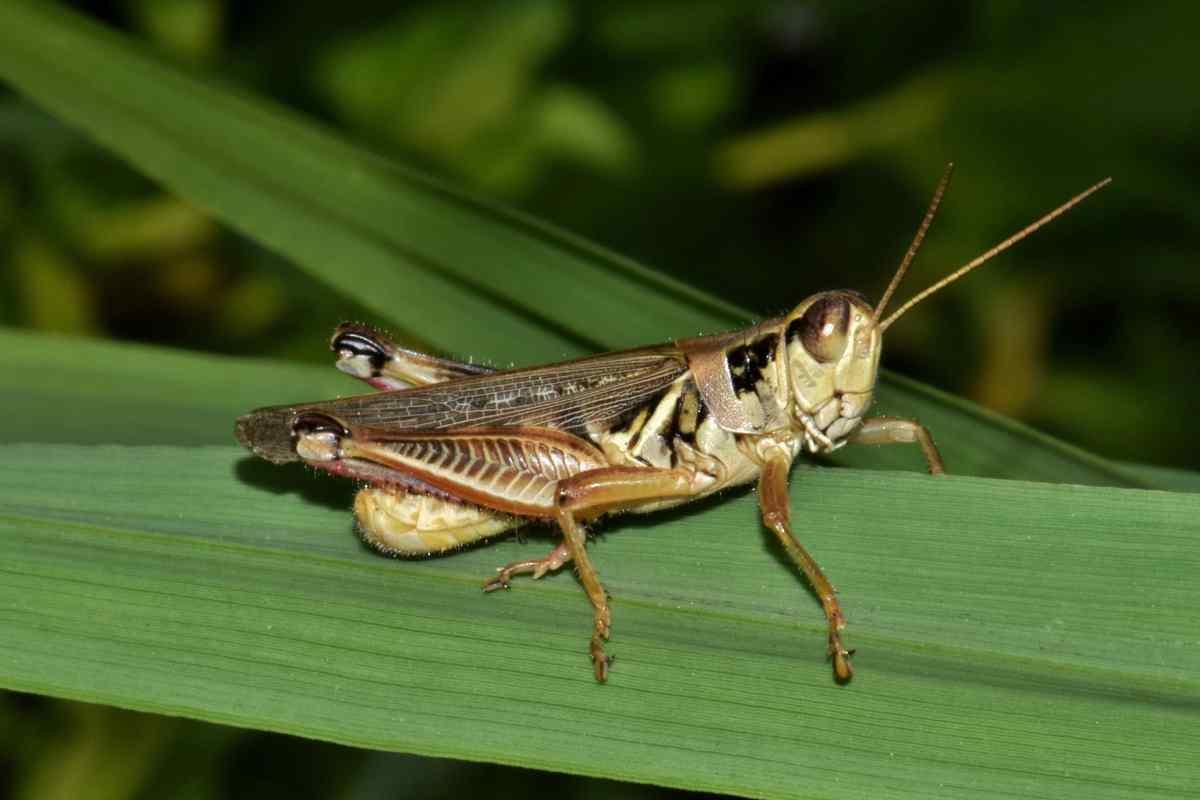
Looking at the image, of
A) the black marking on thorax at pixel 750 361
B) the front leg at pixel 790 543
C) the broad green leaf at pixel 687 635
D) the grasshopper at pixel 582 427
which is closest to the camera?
the broad green leaf at pixel 687 635

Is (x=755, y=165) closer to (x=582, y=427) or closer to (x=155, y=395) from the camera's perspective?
(x=582, y=427)

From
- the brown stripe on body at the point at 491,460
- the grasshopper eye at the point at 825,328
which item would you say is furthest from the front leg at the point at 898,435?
the brown stripe on body at the point at 491,460

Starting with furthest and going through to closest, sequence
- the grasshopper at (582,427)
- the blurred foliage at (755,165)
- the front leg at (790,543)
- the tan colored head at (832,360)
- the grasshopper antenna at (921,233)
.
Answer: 1. the blurred foliage at (755,165)
2. the tan colored head at (832,360)
3. the grasshopper at (582,427)
4. the grasshopper antenna at (921,233)
5. the front leg at (790,543)

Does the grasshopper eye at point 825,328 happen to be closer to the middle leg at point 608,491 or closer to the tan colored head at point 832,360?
the tan colored head at point 832,360

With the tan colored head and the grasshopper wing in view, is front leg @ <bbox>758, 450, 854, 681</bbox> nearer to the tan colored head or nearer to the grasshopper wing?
the tan colored head

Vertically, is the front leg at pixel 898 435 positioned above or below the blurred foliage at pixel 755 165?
below

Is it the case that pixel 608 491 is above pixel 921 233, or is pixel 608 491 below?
below

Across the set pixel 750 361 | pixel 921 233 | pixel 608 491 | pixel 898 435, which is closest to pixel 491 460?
pixel 608 491

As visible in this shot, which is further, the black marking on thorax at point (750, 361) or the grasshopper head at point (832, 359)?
the black marking on thorax at point (750, 361)
